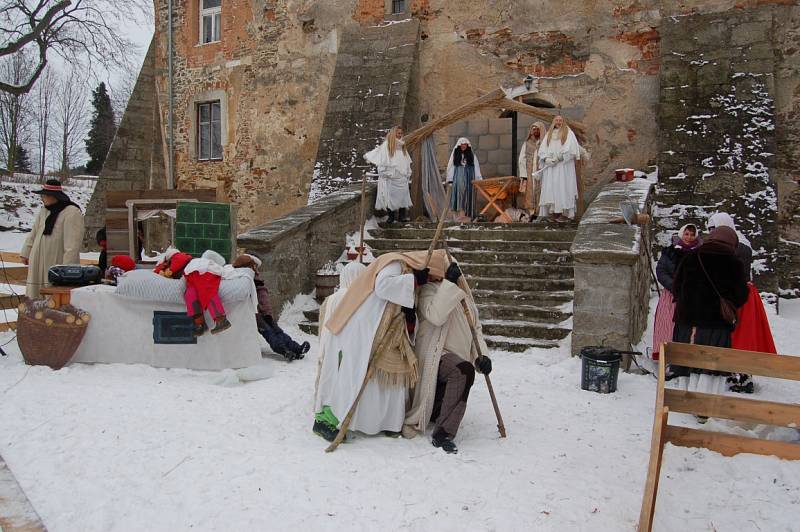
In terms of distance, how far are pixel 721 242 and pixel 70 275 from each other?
18.0ft

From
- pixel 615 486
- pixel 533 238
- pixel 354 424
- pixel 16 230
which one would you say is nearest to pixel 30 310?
pixel 354 424

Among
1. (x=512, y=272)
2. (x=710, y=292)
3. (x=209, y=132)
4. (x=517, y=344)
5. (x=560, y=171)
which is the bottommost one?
(x=517, y=344)

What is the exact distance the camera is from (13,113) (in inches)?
1168

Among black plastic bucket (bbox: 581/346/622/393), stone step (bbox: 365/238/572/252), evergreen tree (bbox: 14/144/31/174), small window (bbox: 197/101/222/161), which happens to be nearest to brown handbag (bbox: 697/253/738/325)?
black plastic bucket (bbox: 581/346/622/393)

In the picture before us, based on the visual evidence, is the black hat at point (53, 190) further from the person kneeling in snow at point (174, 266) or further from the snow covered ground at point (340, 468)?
the snow covered ground at point (340, 468)

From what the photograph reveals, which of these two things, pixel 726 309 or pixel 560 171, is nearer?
pixel 726 309

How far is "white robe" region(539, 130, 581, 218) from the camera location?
8.82m

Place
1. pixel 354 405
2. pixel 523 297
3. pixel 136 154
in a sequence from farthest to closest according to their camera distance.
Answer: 1. pixel 136 154
2. pixel 523 297
3. pixel 354 405

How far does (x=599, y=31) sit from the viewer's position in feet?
34.4

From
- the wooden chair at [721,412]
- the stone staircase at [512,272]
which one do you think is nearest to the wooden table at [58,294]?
the stone staircase at [512,272]

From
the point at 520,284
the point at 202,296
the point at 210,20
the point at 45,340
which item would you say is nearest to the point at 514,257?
the point at 520,284

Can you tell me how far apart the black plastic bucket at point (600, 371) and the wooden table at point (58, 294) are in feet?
15.1

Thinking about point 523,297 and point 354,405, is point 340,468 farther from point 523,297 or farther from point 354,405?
point 523,297

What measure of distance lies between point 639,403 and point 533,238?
3779 millimetres
